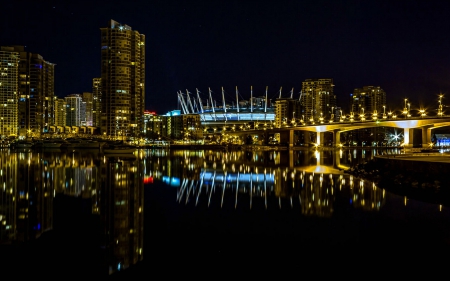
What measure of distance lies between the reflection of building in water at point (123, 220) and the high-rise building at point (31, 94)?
108245mm

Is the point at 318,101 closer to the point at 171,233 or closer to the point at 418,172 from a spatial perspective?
the point at 418,172

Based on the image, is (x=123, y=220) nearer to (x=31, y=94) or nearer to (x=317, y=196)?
(x=317, y=196)

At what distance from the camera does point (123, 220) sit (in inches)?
493

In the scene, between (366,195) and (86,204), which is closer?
(86,204)

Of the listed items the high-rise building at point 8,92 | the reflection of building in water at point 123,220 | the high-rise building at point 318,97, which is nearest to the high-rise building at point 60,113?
the high-rise building at point 8,92

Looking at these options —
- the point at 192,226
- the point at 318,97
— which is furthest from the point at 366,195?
the point at 318,97

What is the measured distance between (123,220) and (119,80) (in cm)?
10022

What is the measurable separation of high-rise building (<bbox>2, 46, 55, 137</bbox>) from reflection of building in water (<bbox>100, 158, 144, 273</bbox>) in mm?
108245

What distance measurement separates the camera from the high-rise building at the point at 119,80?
10738cm

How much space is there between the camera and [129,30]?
110000mm

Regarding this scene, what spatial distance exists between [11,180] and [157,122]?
119 m

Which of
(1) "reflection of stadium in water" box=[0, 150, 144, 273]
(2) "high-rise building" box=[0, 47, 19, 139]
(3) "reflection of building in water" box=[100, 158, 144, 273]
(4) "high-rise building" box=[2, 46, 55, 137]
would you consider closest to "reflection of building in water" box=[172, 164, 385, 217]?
(3) "reflection of building in water" box=[100, 158, 144, 273]

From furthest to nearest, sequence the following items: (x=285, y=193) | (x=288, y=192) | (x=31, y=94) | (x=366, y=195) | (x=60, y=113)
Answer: (x=60, y=113) < (x=31, y=94) < (x=288, y=192) < (x=285, y=193) < (x=366, y=195)

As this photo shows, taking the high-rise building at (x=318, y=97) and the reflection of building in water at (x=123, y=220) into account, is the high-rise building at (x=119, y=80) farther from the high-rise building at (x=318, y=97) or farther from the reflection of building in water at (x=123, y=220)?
the reflection of building in water at (x=123, y=220)
